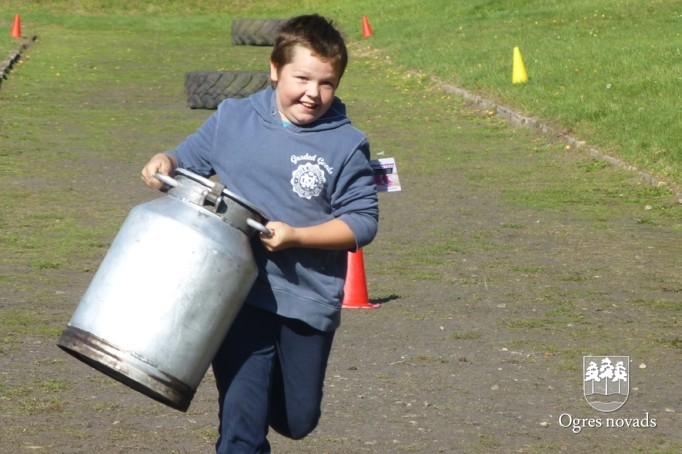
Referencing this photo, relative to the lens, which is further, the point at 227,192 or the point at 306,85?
the point at 306,85

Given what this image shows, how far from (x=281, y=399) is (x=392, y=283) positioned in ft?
14.1

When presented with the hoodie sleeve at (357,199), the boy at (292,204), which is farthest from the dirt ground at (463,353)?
the hoodie sleeve at (357,199)

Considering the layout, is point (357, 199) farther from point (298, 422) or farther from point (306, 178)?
point (298, 422)

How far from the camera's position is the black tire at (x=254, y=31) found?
26391mm

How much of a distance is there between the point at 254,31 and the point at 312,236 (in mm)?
23171

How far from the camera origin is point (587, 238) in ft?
31.5

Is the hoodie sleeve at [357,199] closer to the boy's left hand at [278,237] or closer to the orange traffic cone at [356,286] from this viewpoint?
the boy's left hand at [278,237]

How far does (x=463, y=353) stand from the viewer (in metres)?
6.70

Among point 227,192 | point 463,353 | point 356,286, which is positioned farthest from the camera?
point 356,286

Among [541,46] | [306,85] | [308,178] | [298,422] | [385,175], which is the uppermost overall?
[541,46]

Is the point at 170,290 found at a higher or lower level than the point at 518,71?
lower

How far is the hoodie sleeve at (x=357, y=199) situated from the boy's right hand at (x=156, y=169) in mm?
507

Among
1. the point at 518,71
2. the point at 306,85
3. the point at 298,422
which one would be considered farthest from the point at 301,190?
the point at 518,71

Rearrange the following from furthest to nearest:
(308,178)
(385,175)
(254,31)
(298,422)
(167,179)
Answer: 1. (254,31)
2. (385,175)
3. (298,422)
4. (308,178)
5. (167,179)
